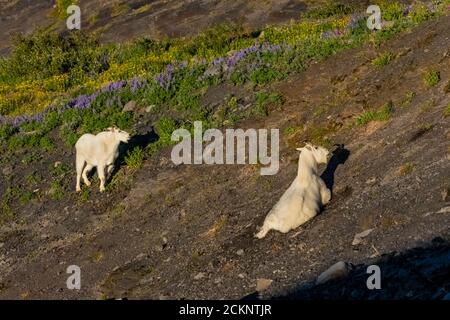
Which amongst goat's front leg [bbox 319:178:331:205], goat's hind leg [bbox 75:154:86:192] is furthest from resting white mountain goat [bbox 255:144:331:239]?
goat's hind leg [bbox 75:154:86:192]

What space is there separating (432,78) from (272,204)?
7.78 metres

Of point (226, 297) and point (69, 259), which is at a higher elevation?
point (226, 297)

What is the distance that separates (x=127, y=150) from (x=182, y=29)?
28376 mm

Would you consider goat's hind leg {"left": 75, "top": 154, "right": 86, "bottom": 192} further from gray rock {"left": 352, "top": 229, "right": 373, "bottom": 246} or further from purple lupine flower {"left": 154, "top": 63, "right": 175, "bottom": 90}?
gray rock {"left": 352, "top": 229, "right": 373, "bottom": 246}

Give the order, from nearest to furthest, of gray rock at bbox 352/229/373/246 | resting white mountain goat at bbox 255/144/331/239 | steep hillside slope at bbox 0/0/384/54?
gray rock at bbox 352/229/373/246 → resting white mountain goat at bbox 255/144/331/239 → steep hillside slope at bbox 0/0/384/54

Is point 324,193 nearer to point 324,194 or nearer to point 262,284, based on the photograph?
point 324,194

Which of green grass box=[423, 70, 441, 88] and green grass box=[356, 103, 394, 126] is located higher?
green grass box=[423, 70, 441, 88]

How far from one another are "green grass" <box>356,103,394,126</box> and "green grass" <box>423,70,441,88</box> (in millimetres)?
1554

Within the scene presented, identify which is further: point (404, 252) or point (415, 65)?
point (415, 65)

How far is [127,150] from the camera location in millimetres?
25047

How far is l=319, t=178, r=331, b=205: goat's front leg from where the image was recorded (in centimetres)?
1761
